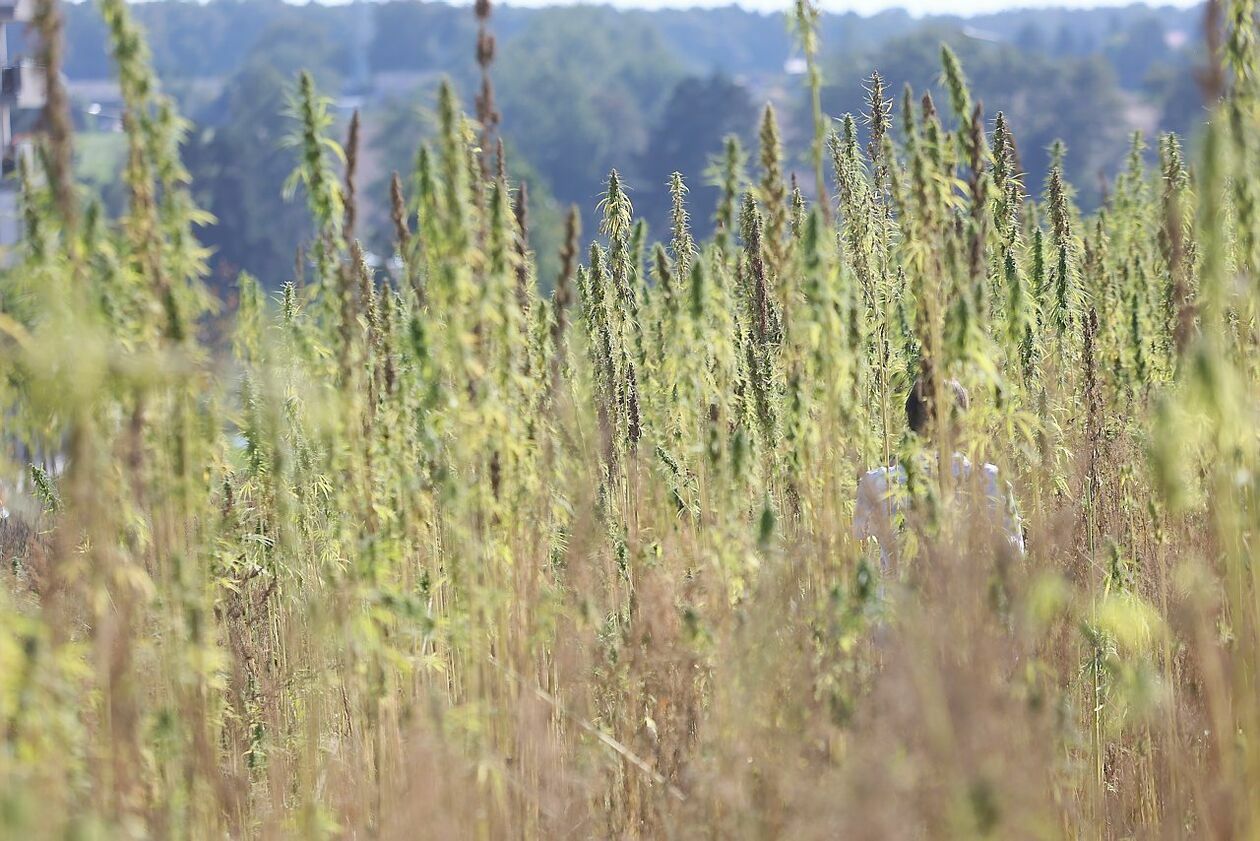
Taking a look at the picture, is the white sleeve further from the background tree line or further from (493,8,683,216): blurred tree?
(493,8,683,216): blurred tree

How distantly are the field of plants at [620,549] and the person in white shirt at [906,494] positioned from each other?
2.6 inches

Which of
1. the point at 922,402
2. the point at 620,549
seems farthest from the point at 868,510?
the point at 620,549

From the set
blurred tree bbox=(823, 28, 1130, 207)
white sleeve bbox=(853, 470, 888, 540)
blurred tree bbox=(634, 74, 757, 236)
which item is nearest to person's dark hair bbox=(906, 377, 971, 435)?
white sleeve bbox=(853, 470, 888, 540)

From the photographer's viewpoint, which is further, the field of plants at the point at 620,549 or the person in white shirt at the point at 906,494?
the person in white shirt at the point at 906,494

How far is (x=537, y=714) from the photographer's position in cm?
316

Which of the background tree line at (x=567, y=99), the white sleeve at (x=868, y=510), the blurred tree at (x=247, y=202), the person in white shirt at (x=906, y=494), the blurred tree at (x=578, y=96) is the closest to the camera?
the person in white shirt at (x=906, y=494)

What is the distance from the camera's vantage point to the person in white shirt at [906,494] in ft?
10.4

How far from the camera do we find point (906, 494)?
3.51m

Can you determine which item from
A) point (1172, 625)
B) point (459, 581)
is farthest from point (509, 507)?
point (1172, 625)

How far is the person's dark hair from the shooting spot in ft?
10.9

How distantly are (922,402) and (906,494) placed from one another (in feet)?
0.71

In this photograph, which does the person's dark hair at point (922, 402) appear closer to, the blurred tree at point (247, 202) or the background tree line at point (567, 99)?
the background tree line at point (567, 99)

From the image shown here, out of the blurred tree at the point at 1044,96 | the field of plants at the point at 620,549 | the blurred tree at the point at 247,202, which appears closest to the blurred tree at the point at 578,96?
the blurred tree at the point at 247,202

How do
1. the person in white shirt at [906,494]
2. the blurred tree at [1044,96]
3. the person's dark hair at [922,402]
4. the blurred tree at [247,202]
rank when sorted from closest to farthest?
1. the person in white shirt at [906,494]
2. the person's dark hair at [922,402]
3. the blurred tree at [247,202]
4. the blurred tree at [1044,96]
